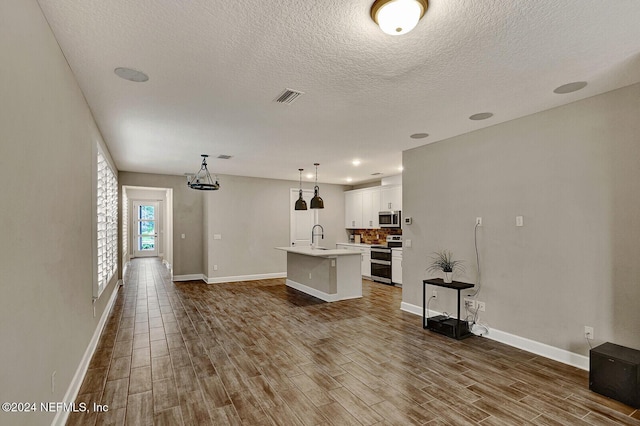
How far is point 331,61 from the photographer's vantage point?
100 inches

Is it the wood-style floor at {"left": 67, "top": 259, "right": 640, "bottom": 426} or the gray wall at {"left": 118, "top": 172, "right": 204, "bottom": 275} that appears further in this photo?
the gray wall at {"left": 118, "top": 172, "right": 204, "bottom": 275}

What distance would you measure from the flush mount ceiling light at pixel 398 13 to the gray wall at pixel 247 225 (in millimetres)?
6714

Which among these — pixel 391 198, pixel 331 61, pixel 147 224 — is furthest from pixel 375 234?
pixel 147 224

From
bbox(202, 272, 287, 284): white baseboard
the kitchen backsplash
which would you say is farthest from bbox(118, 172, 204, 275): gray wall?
the kitchen backsplash

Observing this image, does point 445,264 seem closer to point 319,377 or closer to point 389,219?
point 319,377

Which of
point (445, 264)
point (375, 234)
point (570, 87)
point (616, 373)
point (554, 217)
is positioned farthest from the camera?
point (375, 234)

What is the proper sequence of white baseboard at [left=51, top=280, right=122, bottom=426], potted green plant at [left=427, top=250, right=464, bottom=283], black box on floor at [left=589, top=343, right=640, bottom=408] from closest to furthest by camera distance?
1. white baseboard at [left=51, top=280, right=122, bottom=426]
2. black box on floor at [left=589, top=343, right=640, bottom=408]
3. potted green plant at [left=427, top=250, right=464, bottom=283]

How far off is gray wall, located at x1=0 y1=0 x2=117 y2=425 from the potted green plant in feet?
13.2

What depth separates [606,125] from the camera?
3.13 m

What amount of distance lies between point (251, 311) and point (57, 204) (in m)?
3.50

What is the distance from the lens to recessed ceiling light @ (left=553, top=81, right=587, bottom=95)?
2.93 m

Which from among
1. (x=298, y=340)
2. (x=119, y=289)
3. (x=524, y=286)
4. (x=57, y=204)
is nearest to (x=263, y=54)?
(x=57, y=204)

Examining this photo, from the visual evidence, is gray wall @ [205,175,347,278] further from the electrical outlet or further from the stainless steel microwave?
the electrical outlet

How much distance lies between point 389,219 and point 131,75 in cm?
627
